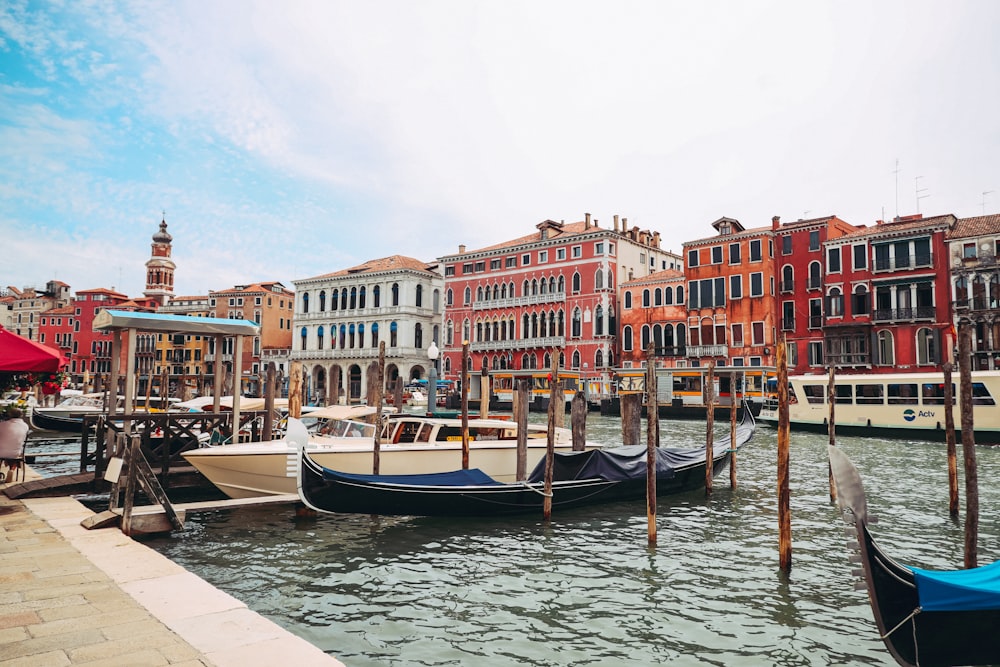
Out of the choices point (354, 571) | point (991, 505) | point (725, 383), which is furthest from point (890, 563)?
point (725, 383)

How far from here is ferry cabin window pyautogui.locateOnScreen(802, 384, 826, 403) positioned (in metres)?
25.3

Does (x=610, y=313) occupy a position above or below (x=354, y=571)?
above

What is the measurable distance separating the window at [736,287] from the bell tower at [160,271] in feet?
172

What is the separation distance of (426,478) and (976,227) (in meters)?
29.8

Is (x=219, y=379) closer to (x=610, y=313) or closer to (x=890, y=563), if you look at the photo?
(x=890, y=563)

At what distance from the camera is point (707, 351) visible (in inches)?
1464

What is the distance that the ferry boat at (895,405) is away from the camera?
2103cm

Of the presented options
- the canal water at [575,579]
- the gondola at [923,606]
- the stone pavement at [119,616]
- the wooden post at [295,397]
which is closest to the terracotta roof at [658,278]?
the wooden post at [295,397]

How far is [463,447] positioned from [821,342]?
27.3m

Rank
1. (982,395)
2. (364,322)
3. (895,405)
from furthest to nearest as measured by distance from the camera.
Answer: (364,322) → (895,405) → (982,395)

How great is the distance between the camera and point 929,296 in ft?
99.4

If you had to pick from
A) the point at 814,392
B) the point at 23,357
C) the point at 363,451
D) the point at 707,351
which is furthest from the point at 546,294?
the point at 23,357

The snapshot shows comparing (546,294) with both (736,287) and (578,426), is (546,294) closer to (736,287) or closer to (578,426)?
(736,287)

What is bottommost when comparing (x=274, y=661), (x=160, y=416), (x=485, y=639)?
(x=485, y=639)
